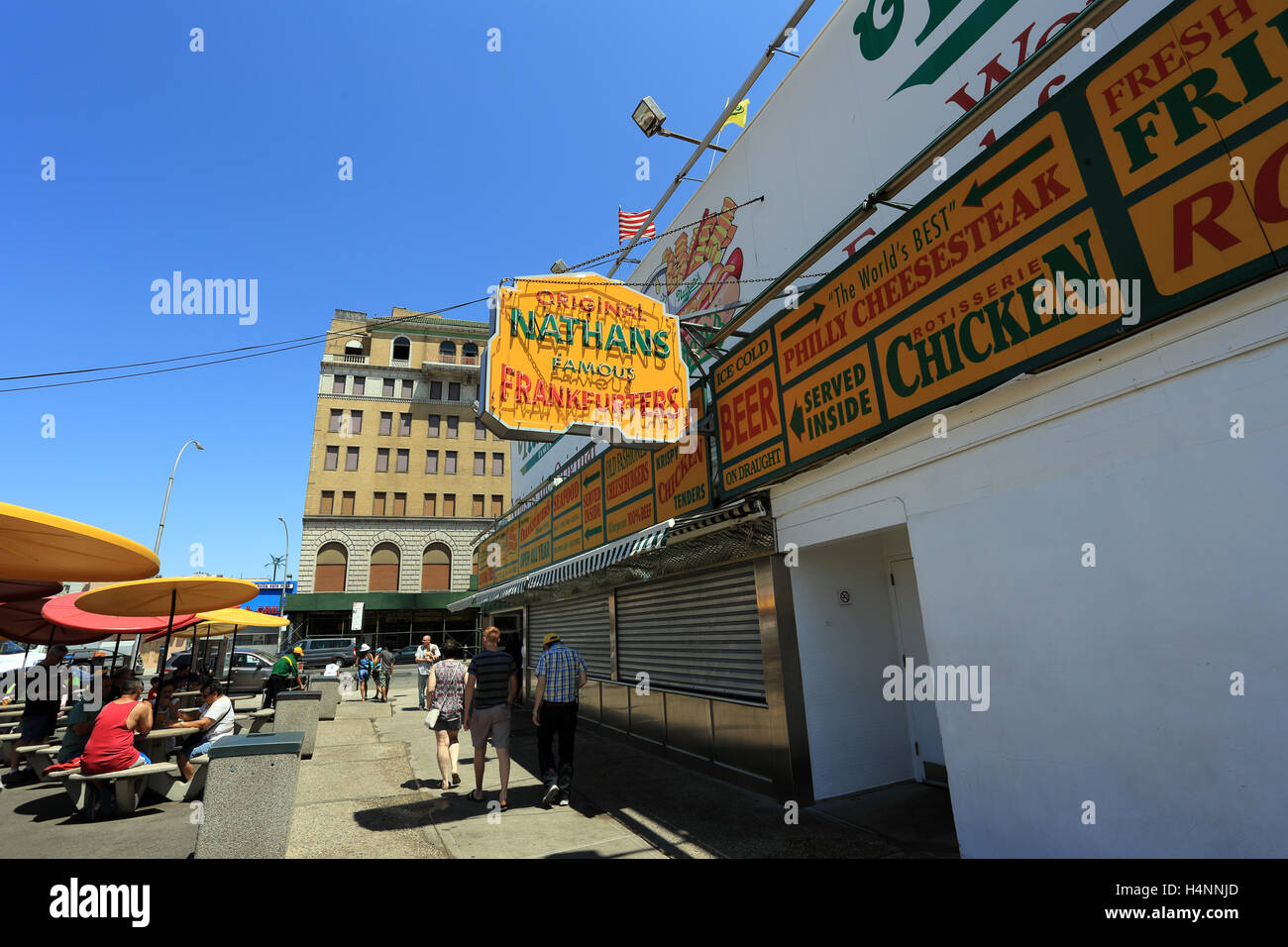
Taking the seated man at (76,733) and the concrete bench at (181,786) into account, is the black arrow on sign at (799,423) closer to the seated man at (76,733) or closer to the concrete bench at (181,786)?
the concrete bench at (181,786)

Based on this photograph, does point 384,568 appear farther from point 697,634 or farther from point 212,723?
point 697,634

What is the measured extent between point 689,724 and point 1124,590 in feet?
20.2

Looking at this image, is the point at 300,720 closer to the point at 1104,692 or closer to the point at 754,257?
the point at 754,257

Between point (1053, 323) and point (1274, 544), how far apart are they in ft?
5.81

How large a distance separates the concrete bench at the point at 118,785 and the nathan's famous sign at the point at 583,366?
572 cm

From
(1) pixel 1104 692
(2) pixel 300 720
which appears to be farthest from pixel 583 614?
(1) pixel 1104 692

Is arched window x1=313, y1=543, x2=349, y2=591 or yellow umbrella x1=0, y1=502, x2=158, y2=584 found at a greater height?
arched window x1=313, y1=543, x2=349, y2=591

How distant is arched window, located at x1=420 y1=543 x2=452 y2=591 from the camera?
4066 centimetres

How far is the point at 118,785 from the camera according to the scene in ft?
22.7

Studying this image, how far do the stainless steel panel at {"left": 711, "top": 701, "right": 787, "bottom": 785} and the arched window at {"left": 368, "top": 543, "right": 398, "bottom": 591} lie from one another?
36.5 m

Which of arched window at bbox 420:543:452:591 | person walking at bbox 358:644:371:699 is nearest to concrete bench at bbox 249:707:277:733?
person walking at bbox 358:644:371:699

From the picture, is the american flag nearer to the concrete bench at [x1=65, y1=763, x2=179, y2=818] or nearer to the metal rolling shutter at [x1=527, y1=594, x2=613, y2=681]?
the metal rolling shutter at [x1=527, y1=594, x2=613, y2=681]

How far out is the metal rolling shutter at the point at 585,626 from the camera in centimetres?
1237

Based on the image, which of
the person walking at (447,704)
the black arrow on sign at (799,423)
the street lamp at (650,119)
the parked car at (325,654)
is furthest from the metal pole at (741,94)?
the parked car at (325,654)
